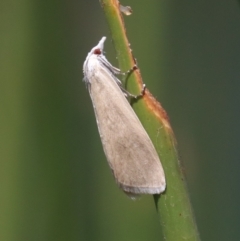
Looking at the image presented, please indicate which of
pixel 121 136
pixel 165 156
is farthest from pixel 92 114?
pixel 165 156

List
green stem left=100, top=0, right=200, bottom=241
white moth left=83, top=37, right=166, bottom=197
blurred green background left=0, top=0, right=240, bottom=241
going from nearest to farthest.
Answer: green stem left=100, top=0, right=200, bottom=241
white moth left=83, top=37, right=166, bottom=197
blurred green background left=0, top=0, right=240, bottom=241

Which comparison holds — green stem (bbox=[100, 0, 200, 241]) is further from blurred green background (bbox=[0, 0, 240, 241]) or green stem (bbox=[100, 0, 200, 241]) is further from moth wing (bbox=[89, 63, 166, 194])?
blurred green background (bbox=[0, 0, 240, 241])

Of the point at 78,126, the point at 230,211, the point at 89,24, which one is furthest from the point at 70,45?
the point at 230,211

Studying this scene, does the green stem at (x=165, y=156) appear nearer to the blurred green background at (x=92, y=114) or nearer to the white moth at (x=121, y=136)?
the white moth at (x=121, y=136)

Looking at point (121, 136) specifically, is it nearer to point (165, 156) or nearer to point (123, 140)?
point (123, 140)

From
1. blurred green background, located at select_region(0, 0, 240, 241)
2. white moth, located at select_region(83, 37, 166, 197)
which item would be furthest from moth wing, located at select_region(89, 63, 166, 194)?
blurred green background, located at select_region(0, 0, 240, 241)

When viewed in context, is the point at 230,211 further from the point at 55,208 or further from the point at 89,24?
the point at 89,24
